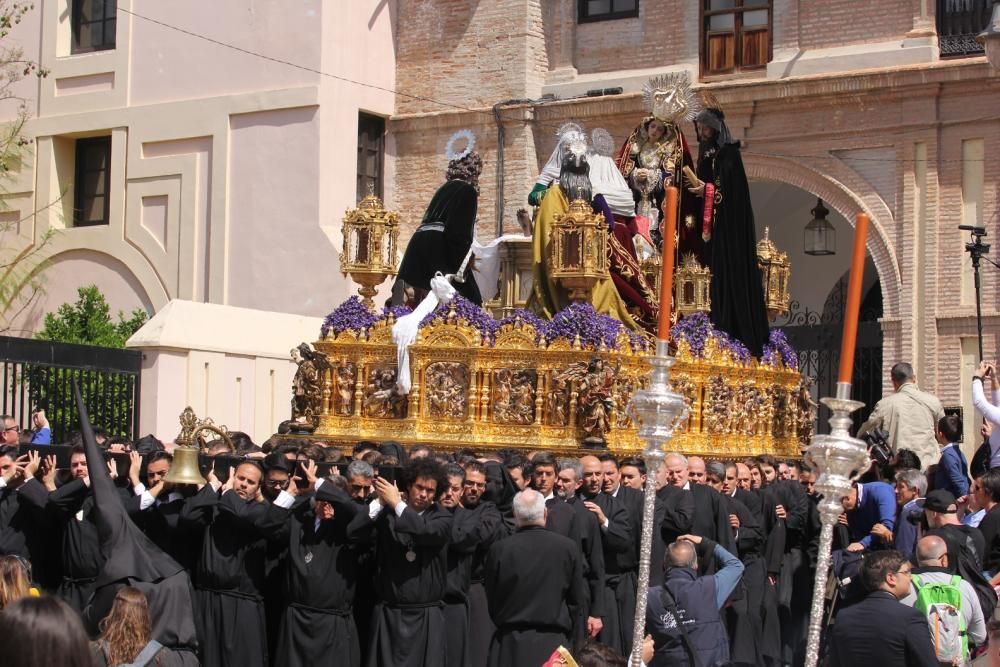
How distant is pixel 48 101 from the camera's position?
27.3m

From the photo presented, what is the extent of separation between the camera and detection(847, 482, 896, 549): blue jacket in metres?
11.5

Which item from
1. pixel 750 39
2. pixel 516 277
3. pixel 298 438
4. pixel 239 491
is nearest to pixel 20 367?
pixel 298 438

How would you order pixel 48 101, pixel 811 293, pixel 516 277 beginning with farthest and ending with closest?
1. pixel 48 101
2. pixel 811 293
3. pixel 516 277

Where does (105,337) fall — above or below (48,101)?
below

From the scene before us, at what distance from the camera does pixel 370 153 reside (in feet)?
85.4

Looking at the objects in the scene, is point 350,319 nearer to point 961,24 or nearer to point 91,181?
point 961,24

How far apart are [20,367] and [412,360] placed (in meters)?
4.83

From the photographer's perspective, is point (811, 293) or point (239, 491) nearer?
point (239, 491)

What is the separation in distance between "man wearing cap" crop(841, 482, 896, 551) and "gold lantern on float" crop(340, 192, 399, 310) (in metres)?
4.96

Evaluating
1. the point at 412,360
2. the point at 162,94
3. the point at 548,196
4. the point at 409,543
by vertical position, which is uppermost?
the point at 162,94

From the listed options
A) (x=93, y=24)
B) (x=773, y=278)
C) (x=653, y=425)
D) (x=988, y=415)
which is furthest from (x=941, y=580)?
(x=93, y=24)

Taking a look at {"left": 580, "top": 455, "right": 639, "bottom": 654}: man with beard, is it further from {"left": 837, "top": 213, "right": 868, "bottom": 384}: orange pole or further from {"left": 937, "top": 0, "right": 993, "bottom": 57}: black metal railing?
{"left": 937, "top": 0, "right": 993, "bottom": 57}: black metal railing

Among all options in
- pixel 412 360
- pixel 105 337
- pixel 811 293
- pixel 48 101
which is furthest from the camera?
pixel 48 101

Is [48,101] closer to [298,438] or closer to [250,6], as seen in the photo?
[250,6]
